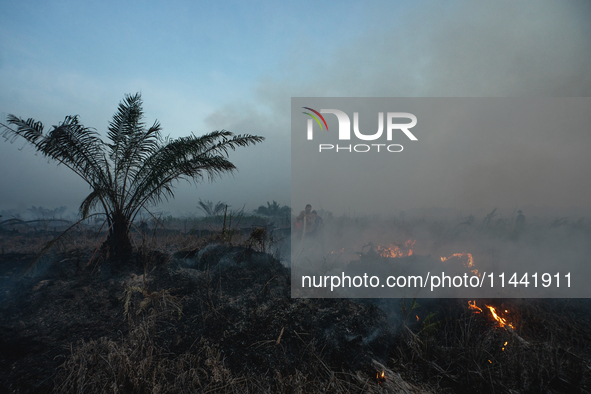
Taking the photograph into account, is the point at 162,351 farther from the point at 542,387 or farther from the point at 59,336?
the point at 542,387

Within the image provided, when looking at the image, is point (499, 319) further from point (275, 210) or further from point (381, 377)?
point (275, 210)

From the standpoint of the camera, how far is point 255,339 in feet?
11.0

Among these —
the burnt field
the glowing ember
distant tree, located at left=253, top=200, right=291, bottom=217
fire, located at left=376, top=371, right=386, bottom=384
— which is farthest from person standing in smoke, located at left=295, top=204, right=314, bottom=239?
distant tree, located at left=253, top=200, right=291, bottom=217

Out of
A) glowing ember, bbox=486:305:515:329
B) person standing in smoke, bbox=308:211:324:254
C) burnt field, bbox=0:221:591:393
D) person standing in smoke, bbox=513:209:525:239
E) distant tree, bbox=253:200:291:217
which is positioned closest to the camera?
burnt field, bbox=0:221:591:393

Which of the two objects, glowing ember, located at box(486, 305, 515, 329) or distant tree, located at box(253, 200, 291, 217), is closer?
glowing ember, located at box(486, 305, 515, 329)

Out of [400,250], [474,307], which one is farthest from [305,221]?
[474,307]

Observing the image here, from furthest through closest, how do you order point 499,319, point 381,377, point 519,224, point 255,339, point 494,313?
point 519,224, point 494,313, point 499,319, point 255,339, point 381,377

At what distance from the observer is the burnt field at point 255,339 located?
2449 millimetres

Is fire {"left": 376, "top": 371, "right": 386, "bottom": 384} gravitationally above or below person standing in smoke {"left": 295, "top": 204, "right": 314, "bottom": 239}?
below

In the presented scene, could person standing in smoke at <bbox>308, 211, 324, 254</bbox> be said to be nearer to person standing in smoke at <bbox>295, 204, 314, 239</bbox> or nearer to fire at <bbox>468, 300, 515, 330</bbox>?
person standing in smoke at <bbox>295, 204, 314, 239</bbox>

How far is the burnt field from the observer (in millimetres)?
2449

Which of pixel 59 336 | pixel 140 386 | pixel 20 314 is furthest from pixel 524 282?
pixel 20 314

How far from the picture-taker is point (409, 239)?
10266mm

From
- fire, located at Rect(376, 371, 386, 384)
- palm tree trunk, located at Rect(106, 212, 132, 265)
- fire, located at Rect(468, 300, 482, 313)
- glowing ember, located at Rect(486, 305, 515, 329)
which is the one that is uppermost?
palm tree trunk, located at Rect(106, 212, 132, 265)
